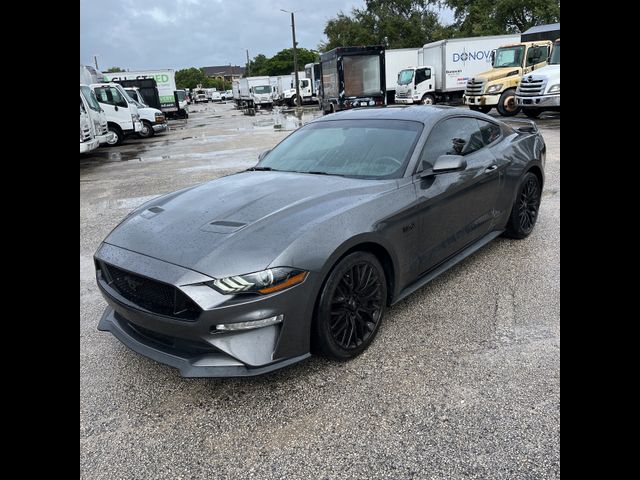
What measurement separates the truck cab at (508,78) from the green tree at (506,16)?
858 inches

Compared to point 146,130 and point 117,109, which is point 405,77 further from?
point 117,109

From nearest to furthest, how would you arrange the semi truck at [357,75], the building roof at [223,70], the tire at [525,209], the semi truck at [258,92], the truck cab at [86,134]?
1. the tire at [525,209]
2. the truck cab at [86,134]
3. the semi truck at [357,75]
4. the semi truck at [258,92]
5. the building roof at [223,70]

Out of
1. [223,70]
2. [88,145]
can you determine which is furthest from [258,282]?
[223,70]

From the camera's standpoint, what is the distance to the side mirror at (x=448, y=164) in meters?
3.49

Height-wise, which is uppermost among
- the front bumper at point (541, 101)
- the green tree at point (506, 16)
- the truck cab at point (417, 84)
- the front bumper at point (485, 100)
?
the green tree at point (506, 16)

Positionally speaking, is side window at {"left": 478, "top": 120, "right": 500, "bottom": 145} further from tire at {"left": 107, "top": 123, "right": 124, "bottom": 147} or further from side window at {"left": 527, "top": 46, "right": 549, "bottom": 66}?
side window at {"left": 527, "top": 46, "right": 549, "bottom": 66}

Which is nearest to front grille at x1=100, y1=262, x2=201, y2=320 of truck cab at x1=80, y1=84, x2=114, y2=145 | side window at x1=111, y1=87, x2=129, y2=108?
truck cab at x1=80, y1=84, x2=114, y2=145

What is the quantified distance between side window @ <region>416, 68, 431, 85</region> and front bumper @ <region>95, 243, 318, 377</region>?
84.9 feet

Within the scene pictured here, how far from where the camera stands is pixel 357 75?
23203mm

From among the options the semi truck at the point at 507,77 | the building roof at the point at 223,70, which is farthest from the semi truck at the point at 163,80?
the building roof at the point at 223,70

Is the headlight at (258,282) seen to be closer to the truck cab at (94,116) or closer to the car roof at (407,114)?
the car roof at (407,114)

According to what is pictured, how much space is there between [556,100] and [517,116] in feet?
13.4

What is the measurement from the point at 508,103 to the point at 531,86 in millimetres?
2362
